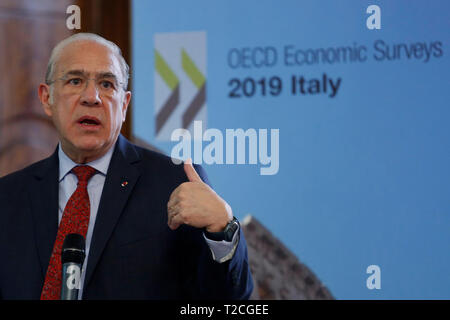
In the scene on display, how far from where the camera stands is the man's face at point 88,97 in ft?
5.20

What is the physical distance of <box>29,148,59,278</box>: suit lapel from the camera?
5.11 feet

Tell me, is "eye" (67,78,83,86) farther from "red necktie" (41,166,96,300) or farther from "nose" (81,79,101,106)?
"red necktie" (41,166,96,300)

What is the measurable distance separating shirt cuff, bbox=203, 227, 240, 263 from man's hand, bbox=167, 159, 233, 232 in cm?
3

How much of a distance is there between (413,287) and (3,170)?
185 cm

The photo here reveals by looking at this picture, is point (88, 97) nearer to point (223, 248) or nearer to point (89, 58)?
point (89, 58)

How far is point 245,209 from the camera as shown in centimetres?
247

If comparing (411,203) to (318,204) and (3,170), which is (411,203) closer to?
(318,204)

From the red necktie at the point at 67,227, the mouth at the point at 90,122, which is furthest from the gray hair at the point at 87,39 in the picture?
the red necktie at the point at 67,227

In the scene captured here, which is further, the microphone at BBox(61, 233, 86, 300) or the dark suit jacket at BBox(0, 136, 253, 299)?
the dark suit jacket at BBox(0, 136, 253, 299)

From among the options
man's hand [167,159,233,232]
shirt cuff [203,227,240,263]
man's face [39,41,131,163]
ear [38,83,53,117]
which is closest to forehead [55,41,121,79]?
man's face [39,41,131,163]

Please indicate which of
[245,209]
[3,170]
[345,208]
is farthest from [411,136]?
[3,170]

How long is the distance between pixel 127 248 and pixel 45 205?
26 centimetres

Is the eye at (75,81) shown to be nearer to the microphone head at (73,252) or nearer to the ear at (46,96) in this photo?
the ear at (46,96)

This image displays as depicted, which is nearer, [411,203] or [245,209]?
[411,203]
